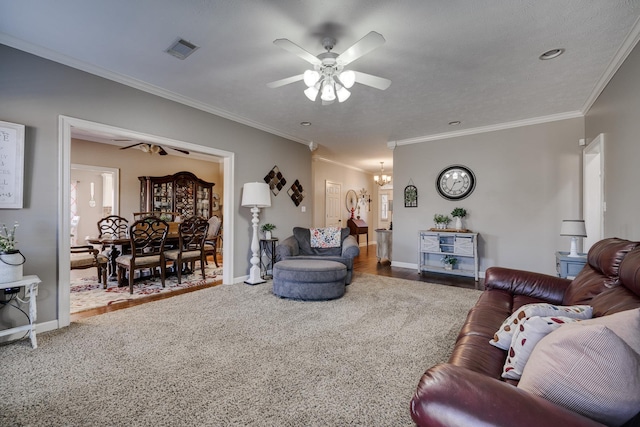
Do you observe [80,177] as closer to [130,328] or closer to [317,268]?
[130,328]

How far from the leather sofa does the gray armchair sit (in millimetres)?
2030

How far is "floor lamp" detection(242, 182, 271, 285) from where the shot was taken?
425cm

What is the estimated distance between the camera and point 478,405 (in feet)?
2.59

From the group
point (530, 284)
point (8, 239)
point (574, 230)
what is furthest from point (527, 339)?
point (8, 239)

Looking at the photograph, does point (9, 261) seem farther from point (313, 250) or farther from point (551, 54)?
point (551, 54)

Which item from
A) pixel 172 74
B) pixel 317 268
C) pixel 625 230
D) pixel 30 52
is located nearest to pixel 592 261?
pixel 625 230

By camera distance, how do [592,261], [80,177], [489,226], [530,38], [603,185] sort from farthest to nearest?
[80,177] → [489,226] → [603,185] → [530,38] → [592,261]

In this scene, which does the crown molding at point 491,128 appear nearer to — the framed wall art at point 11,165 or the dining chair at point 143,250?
the dining chair at point 143,250

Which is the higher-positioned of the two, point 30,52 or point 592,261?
point 30,52

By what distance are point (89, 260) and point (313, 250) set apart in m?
3.19

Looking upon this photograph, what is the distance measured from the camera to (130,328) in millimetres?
2682

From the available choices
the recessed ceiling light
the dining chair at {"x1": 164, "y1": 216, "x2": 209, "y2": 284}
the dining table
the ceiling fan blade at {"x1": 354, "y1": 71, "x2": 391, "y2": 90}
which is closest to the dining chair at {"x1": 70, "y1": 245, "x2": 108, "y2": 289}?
the dining table

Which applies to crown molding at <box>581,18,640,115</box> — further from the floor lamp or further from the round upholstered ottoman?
the floor lamp

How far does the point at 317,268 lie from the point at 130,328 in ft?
6.50
